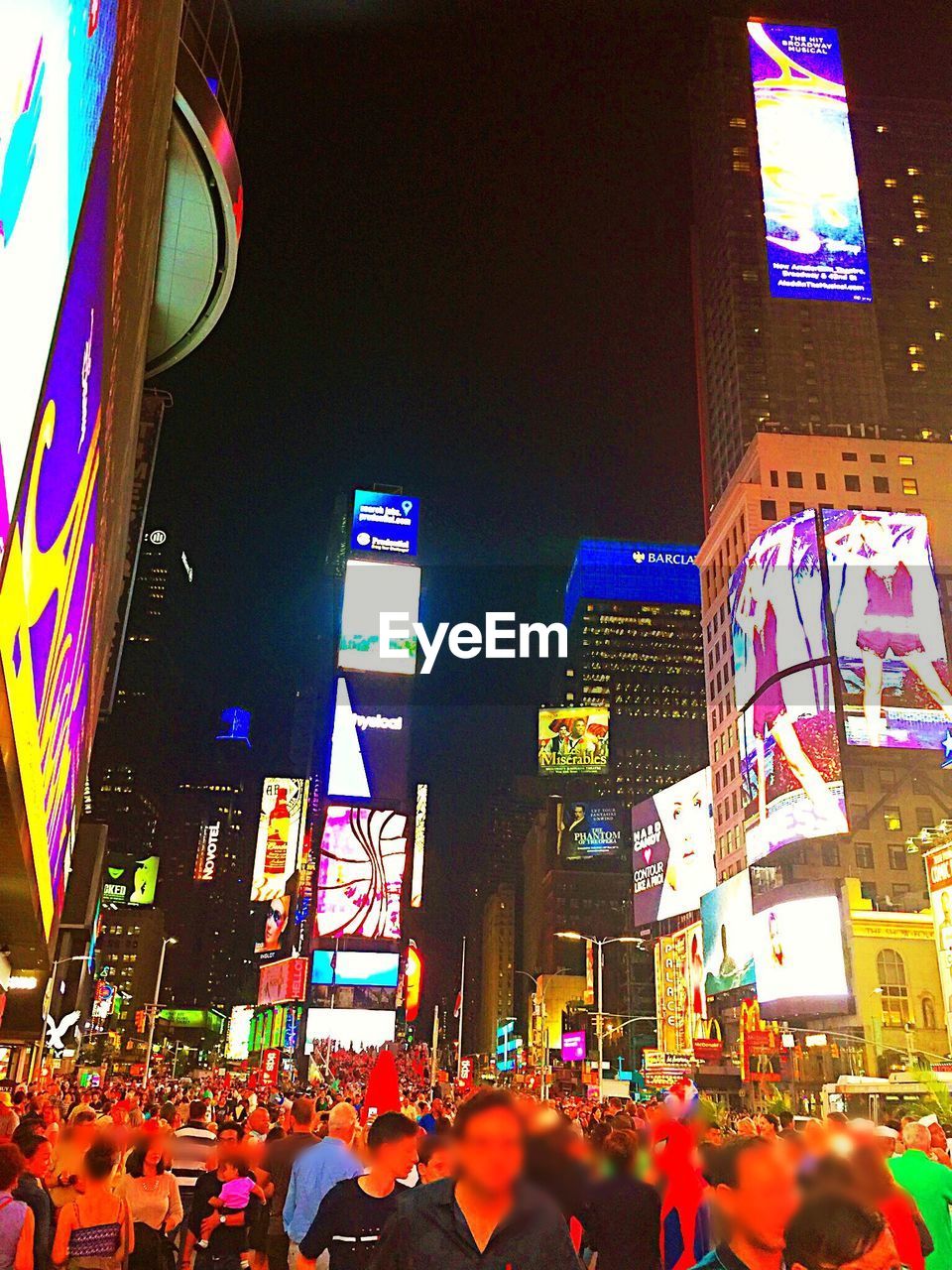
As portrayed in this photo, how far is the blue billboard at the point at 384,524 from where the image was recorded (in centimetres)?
12050

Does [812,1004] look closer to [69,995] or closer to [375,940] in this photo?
[69,995]

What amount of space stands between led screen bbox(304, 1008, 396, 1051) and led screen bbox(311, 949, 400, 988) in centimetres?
287

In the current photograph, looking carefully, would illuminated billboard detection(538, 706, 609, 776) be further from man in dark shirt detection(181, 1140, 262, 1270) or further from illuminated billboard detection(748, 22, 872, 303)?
man in dark shirt detection(181, 1140, 262, 1270)

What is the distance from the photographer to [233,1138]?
1042 cm

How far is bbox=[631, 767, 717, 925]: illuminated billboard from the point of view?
84562 mm

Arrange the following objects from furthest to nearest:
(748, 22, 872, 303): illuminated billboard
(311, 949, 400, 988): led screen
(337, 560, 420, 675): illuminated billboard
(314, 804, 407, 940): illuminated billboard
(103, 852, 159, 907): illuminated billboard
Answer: (337, 560, 420, 675): illuminated billboard, (314, 804, 407, 940): illuminated billboard, (311, 949, 400, 988): led screen, (103, 852, 159, 907): illuminated billboard, (748, 22, 872, 303): illuminated billboard

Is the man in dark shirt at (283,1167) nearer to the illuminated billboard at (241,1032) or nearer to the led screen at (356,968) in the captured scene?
the led screen at (356,968)

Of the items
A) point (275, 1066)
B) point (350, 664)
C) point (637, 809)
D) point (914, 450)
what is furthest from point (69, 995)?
point (914, 450)

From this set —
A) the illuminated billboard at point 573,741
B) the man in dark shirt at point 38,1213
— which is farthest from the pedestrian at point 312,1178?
the illuminated billboard at point 573,741

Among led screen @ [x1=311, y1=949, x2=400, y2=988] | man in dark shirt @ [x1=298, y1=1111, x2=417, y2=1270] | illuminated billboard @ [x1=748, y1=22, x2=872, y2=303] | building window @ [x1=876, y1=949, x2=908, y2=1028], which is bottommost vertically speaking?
man in dark shirt @ [x1=298, y1=1111, x2=417, y2=1270]

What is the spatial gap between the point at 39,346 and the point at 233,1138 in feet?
25.6

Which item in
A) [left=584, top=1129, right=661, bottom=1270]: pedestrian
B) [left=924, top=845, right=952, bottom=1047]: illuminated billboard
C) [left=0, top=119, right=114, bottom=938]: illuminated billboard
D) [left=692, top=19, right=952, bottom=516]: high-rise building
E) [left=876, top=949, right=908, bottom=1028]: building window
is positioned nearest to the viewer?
[left=0, top=119, right=114, bottom=938]: illuminated billboard

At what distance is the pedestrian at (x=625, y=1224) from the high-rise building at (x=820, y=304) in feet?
317

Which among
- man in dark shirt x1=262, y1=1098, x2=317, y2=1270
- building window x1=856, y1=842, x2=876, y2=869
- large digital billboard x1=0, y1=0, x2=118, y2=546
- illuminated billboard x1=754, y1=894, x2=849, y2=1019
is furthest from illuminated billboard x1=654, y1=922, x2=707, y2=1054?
large digital billboard x1=0, y1=0, x2=118, y2=546
